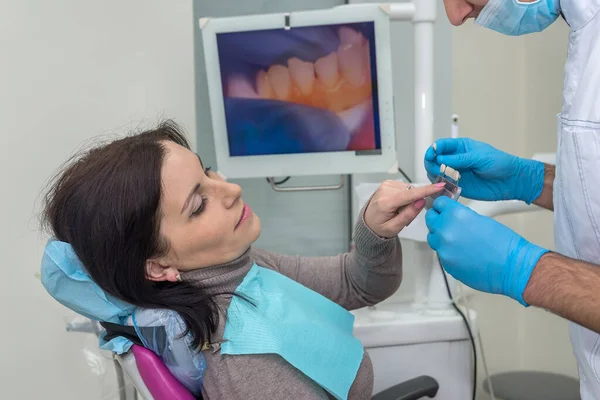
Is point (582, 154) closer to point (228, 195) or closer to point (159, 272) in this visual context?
point (228, 195)

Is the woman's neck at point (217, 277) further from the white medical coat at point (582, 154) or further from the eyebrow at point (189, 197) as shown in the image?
the white medical coat at point (582, 154)

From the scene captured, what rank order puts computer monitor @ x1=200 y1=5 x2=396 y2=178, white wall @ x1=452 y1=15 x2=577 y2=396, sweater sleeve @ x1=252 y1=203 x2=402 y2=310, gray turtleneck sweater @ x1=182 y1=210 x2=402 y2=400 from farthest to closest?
white wall @ x1=452 y1=15 x2=577 y2=396, computer monitor @ x1=200 y1=5 x2=396 y2=178, sweater sleeve @ x1=252 y1=203 x2=402 y2=310, gray turtleneck sweater @ x1=182 y1=210 x2=402 y2=400

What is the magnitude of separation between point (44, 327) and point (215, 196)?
481 millimetres

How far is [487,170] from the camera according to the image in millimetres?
1188

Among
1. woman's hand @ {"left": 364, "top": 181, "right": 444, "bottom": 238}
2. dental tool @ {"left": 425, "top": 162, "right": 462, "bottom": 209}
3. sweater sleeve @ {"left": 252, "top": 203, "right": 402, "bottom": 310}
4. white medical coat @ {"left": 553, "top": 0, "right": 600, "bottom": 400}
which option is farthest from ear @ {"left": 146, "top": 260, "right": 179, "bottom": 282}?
white medical coat @ {"left": 553, "top": 0, "right": 600, "bottom": 400}

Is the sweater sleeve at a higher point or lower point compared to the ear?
lower

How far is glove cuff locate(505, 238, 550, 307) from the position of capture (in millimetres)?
877

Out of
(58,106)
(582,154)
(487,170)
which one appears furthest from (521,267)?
(58,106)

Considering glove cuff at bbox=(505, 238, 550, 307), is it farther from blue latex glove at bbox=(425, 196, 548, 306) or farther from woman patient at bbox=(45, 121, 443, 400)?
woman patient at bbox=(45, 121, 443, 400)

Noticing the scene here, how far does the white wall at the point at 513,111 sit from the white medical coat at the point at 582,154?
3.33 feet

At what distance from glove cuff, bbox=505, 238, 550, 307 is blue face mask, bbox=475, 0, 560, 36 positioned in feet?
1.33

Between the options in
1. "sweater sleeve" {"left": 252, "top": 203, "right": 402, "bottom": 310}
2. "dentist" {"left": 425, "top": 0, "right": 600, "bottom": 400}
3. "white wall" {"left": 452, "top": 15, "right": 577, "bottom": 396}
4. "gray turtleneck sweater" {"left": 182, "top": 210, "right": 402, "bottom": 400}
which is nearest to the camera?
"dentist" {"left": 425, "top": 0, "right": 600, "bottom": 400}

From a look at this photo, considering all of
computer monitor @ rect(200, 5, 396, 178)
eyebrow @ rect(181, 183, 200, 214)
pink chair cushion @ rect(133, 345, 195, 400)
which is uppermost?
computer monitor @ rect(200, 5, 396, 178)

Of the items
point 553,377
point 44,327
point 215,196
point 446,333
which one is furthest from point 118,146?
point 553,377
